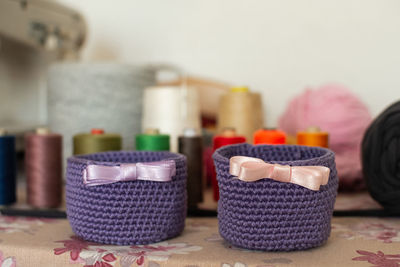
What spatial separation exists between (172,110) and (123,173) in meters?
0.37

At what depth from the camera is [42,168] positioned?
2.26 feet

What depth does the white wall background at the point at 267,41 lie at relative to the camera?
1.04m

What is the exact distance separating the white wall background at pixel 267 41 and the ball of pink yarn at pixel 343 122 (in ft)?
0.73

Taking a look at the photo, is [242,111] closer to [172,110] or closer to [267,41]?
[172,110]

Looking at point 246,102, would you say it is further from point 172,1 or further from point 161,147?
point 172,1

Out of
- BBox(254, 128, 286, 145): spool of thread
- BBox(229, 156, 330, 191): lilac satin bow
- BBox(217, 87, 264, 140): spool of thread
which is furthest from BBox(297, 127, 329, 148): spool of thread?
BBox(229, 156, 330, 191): lilac satin bow

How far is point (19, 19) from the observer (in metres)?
0.86

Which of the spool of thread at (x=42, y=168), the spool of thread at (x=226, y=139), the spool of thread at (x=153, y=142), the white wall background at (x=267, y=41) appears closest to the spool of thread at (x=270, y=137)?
the spool of thread at (x=226, y=139)

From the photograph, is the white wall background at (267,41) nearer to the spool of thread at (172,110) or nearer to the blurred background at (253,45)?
the blurred background at (253,45)

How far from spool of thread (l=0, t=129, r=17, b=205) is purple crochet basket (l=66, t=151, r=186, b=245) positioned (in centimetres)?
24

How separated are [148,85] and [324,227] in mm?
558

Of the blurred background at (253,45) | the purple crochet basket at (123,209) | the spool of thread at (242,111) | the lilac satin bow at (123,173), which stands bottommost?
the purple crochet basket at (123,209)

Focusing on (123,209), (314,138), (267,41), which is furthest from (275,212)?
(267,41)

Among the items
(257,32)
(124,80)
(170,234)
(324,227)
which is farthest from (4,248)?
(257,32)
